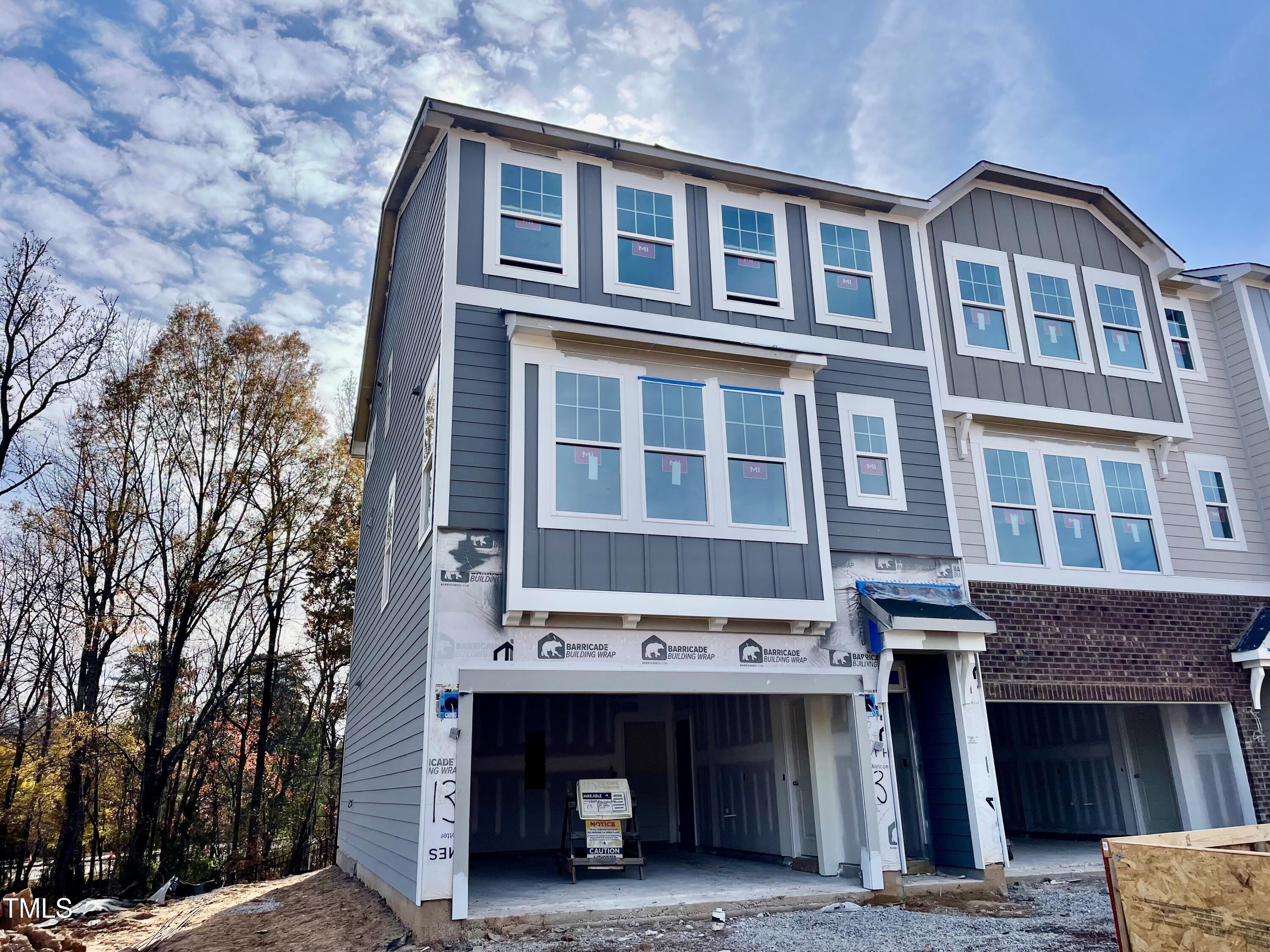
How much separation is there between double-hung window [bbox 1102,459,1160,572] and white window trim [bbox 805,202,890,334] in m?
3.96

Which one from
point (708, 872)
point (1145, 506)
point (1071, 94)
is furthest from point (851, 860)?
point (1071, 94)

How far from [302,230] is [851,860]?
41.1 ft

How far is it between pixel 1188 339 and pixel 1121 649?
18.2 feet

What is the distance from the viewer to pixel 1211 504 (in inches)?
501

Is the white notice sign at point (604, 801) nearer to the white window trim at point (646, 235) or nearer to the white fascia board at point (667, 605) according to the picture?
the white fascia board at point (667, 605)

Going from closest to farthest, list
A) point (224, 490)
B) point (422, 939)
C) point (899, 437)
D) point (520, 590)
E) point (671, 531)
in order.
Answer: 1. point (422, 939)
2. point (520, 590)
3. point (671, 531)
4. point (899, 437)
5. point (224, 490)

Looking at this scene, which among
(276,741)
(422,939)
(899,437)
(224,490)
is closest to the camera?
(422,939)

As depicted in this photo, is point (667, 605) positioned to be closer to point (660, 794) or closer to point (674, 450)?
point (674, 450)

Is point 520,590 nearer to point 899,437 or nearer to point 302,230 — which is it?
point 899,437

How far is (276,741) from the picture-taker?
23.9 m

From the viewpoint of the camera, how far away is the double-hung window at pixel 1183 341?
A: 1345cm

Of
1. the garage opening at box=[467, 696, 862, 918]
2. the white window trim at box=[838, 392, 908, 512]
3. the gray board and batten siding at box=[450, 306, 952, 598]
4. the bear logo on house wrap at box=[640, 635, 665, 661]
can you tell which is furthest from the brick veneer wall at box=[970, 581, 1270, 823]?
the bear logo on house wrap at box=[640, 635, 665, 661]

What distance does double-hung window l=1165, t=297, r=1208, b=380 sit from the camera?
13.4m

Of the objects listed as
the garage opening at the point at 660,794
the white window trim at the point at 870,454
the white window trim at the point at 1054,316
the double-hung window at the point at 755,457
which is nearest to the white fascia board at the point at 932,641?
the garage opening at the point at 660,794
